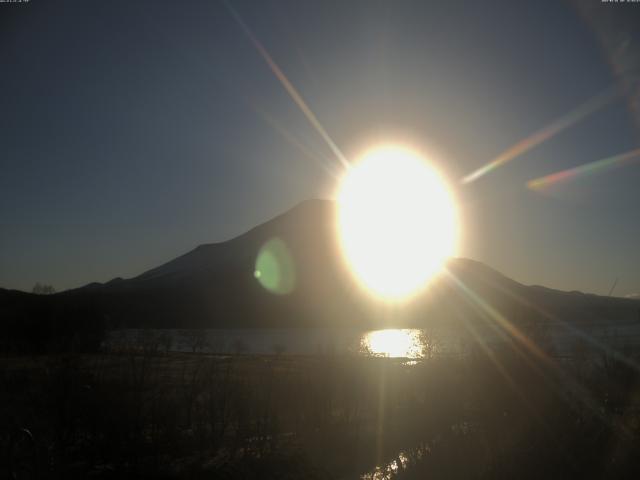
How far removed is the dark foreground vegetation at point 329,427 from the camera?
11992mm

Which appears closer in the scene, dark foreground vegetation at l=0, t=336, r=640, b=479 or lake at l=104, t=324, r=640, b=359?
dark foreground vegetation at l=0, t=336, r=640, b=479

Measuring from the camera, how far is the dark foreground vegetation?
1199cm

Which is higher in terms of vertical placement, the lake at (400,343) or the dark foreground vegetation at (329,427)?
the lake at (400,343)

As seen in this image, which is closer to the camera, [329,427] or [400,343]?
[329,427]

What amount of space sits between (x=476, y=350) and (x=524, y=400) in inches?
293

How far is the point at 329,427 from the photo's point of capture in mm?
18188

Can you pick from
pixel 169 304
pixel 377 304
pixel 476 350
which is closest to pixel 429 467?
pixel 476 350

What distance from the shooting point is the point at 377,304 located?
194625 mm

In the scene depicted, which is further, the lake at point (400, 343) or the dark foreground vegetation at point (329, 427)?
the lake at point (400, 343)

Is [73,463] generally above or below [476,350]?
below

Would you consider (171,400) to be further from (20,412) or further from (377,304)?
(377,304)

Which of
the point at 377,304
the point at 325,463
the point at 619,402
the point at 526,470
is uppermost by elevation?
the point at 377,304

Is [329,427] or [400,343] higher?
[400,343]

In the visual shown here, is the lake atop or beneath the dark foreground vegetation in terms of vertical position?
atop
